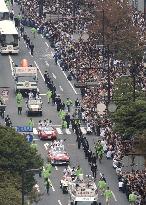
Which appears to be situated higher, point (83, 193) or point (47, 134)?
point (83, 193)

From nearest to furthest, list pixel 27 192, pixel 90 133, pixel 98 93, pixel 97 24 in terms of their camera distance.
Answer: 1. pixel 27 192
2. pixel 90 133
3. pixel 98 93
4. pixel 97 24

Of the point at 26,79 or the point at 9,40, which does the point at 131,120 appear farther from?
the point at 9,40

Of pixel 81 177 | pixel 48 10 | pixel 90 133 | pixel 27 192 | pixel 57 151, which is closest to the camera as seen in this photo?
pixel 27 192

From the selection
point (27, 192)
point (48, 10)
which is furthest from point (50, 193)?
point (48, 10)

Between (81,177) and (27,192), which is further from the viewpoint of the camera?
(81,177)

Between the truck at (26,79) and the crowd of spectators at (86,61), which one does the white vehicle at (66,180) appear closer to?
the crowd of spectators at (86,61)

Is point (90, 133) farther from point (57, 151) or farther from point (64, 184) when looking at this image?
point (64, 184)

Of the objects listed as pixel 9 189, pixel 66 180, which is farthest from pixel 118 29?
pixel 9 189
